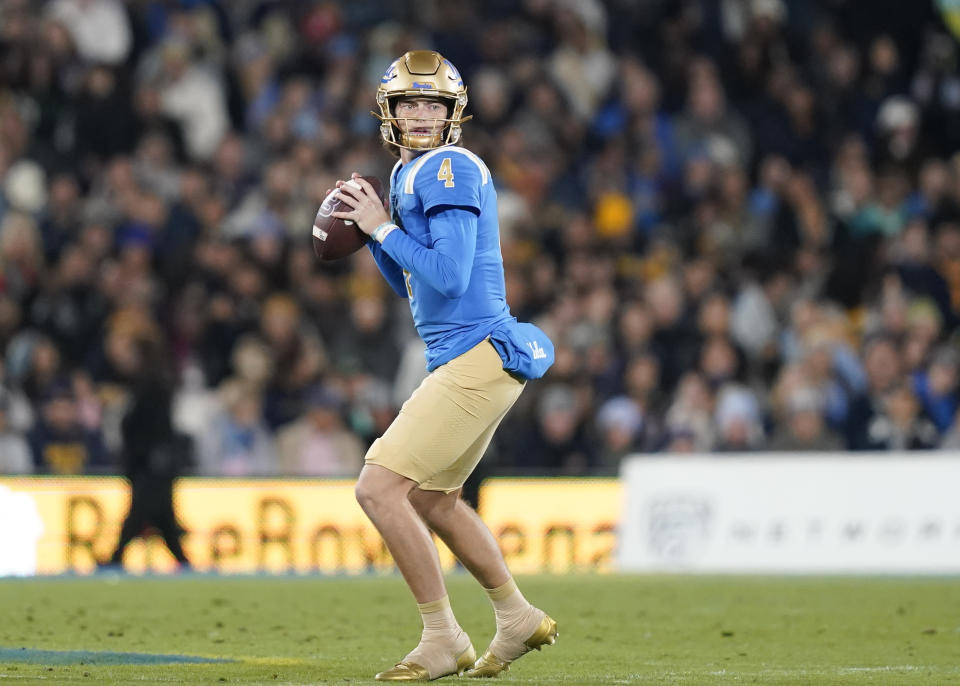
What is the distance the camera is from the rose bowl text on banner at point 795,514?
46.2 ft

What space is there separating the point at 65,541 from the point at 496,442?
367 centimetres

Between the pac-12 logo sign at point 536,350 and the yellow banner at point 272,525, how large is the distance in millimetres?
7321

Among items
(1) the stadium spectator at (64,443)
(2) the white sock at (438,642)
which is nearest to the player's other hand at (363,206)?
(2) the white sock at (438,642)

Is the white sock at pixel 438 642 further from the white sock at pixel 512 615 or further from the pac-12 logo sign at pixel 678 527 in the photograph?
the pac-12 logo sign at pixel 678 527

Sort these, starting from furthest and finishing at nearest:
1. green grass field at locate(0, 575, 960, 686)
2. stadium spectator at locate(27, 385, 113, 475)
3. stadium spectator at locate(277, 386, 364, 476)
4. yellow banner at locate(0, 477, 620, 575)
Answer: stadium spectator at locate(277, 386, 364, 476), stadium spectator at locate(27, 385, 113, 475), yellow banner at locate(0, 477, 620, 575), green grass field at locate(0, 575, 960, 686)

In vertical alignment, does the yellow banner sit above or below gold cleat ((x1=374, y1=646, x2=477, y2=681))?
below

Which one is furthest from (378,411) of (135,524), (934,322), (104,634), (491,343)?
(491,343)

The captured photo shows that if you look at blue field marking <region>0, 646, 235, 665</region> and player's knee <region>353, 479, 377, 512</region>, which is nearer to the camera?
player's knee <region>353, 479, 377, 512</region>

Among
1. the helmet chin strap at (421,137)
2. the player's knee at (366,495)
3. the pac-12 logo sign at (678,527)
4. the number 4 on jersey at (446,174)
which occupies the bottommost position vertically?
the pac-12 logo sign at (678,527)

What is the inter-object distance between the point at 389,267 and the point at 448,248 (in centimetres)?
58

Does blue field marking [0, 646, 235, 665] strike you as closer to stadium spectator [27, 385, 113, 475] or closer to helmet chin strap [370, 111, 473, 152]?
helmet chin strap [370, 111, 473, 152]

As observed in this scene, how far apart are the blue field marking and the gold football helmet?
2319 millimetres

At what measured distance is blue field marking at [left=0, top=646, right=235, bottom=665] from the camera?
287 inches

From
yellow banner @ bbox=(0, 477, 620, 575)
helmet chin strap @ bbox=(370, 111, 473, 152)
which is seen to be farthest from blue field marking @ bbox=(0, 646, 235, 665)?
yellow banner @ bbox=(0, 477, 620, 575)
